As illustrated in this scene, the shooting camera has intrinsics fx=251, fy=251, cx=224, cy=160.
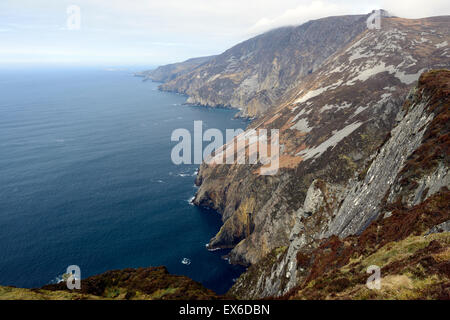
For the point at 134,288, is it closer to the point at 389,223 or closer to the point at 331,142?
the point at 389,223

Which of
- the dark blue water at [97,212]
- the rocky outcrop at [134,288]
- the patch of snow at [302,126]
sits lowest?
the dark blue water at [97,212]

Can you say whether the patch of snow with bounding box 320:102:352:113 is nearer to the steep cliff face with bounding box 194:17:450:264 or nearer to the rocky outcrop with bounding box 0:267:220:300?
the steep cliff face with bounding box 194:17:450:264

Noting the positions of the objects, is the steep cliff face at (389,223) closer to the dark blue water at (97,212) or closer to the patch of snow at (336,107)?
the dark blue water at (97,212)

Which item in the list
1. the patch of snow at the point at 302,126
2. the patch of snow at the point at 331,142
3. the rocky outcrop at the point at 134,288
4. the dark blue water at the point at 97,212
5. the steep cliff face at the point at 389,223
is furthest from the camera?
the patch of snow at the point at 302,126

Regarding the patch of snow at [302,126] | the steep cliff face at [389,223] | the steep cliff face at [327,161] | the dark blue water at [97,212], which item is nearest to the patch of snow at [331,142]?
the steep cliff face at [327,161]

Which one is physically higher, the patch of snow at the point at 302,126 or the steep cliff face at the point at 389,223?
the patch of snow at the point at 302,126

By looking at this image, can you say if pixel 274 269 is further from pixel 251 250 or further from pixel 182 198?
pixel 182 198

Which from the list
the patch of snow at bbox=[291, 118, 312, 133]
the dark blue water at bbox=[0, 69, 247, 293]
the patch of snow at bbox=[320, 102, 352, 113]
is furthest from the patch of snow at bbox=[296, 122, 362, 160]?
the dark blue water at bbox=[0, 69, 247, 293]
